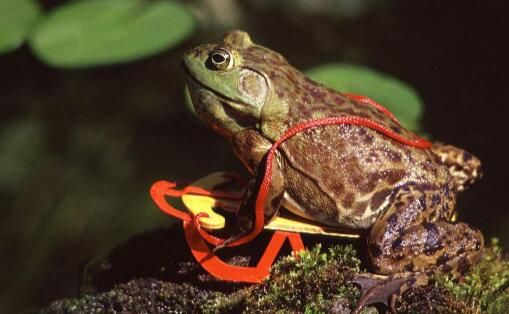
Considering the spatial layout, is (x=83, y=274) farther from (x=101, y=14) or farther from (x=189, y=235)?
(x=101, y=14)

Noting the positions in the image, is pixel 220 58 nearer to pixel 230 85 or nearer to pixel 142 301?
pixel 230 85

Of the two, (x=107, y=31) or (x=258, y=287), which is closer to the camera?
(x=258, y=287)

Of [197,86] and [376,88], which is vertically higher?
[197,86]

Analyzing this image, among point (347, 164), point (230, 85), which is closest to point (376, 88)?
point (347, 164)

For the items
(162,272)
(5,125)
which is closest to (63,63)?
(5,125)

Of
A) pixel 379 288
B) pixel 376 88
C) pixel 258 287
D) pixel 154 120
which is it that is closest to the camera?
pixel 379 288

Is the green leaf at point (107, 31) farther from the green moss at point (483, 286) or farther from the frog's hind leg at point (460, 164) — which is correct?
the green moss at point (483, 286)
